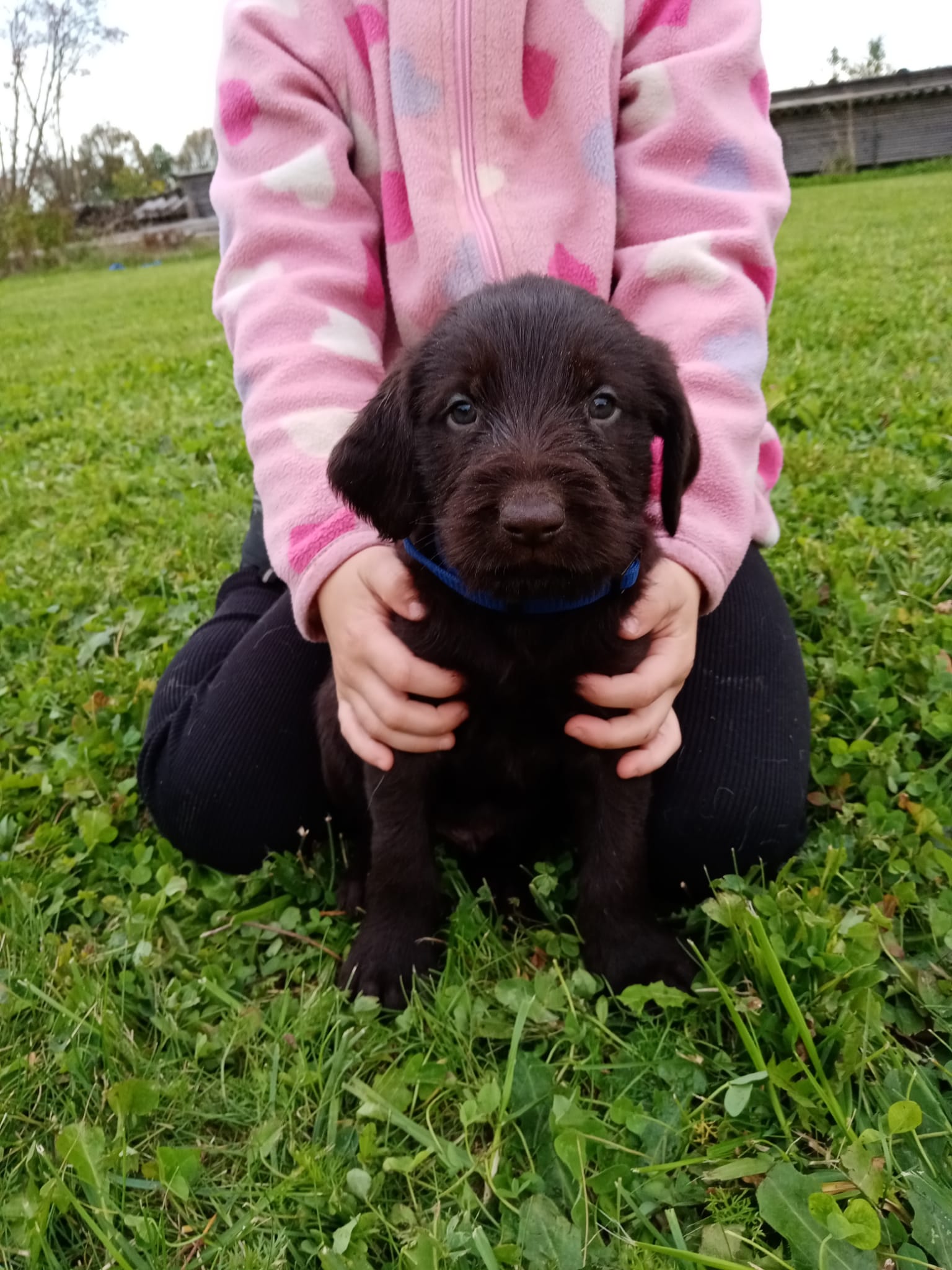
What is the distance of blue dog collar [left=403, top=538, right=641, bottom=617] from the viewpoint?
1.58 m

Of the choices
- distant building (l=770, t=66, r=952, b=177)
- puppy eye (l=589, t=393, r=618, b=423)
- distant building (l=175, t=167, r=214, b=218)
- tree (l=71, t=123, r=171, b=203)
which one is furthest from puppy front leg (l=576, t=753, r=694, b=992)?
tree (l=71, t=123, r=171, b=203)

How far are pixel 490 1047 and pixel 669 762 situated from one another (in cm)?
71

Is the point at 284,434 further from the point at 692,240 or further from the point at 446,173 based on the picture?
the point at 692,240

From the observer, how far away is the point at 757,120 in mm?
2232

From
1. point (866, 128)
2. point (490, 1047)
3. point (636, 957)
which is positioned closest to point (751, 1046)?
point (636, 957)

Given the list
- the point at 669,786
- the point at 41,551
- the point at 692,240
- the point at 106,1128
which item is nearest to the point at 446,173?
the point at 692,240

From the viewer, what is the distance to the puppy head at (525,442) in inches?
55.0

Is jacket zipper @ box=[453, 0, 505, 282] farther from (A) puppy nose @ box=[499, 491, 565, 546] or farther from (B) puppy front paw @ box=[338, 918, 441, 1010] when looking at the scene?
(B) puppy front paw @ box=[338, 918, 441, 1010]

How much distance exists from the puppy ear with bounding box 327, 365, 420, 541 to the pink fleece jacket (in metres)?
0.32

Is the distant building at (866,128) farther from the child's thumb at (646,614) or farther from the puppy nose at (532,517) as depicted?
the puppy nose at (532,517)

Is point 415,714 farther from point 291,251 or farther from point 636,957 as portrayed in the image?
point 291,251

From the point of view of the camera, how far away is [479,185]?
83.7 inches

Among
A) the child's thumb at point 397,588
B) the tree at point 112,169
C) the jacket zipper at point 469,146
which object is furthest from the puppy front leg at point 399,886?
the tree at point 112,169

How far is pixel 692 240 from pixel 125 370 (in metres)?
6.25
